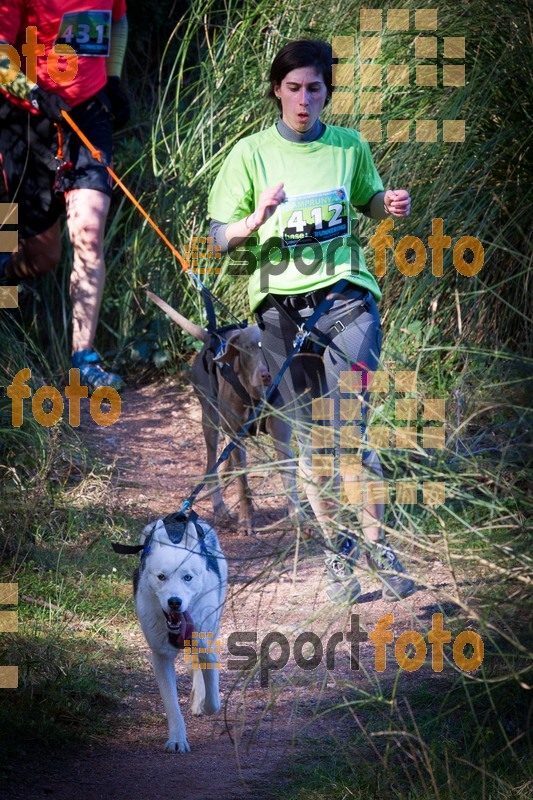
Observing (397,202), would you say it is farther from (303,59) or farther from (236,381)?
(236,381)

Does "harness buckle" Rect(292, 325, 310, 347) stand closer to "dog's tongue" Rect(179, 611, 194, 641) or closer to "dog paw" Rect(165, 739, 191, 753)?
"dog's tongue" Rect(179, 611, 194, 641)

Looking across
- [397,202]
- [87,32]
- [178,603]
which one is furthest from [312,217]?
[87,32]

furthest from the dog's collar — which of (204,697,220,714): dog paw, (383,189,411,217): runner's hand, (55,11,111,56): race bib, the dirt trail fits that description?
(55,11,111,56): race bib

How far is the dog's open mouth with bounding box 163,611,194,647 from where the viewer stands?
11.5ft

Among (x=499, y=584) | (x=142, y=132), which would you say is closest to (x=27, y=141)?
(x=142, y=132)

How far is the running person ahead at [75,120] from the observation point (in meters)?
6.21

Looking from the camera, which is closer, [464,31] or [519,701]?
[519,701]

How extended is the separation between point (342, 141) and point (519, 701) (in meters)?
2.43

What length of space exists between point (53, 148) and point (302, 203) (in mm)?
2686

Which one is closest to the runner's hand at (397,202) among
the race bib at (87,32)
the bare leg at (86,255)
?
the bare leg at (86,255)

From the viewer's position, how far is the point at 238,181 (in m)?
4.34

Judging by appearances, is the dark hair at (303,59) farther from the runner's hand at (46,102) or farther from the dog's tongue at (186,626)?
the dog's tongue at (186,626)

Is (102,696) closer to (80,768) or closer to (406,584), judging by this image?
(80,768)

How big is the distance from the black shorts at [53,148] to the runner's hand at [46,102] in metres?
0.20
